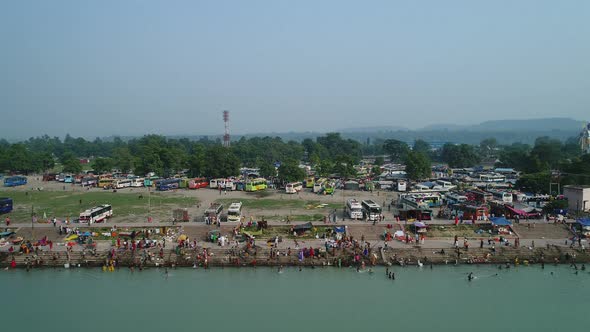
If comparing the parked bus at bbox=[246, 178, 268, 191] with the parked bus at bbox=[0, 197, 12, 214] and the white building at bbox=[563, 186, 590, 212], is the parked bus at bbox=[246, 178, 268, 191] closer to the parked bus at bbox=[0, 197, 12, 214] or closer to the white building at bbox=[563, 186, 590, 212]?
the parked bus at bbox=[0, 197, 12, 214]

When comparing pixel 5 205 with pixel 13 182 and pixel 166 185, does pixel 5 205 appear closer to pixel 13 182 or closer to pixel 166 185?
pixel 166 185

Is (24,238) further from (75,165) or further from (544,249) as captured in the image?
(75,165)

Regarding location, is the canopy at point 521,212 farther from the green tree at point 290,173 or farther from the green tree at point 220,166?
the green tree at point 220,166

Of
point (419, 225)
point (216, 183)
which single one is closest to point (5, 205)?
point (216, 183)

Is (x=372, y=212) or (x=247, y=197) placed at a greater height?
(x=372, y=212)

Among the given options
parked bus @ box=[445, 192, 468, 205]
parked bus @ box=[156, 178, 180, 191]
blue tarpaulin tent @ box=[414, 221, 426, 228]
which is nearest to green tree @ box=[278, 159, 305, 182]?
parked bus @ box=[156, 178, 180, 191]

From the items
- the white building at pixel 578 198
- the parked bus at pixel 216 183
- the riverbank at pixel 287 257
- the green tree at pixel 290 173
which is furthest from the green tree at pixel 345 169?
the riverbank at pixel 287 257
